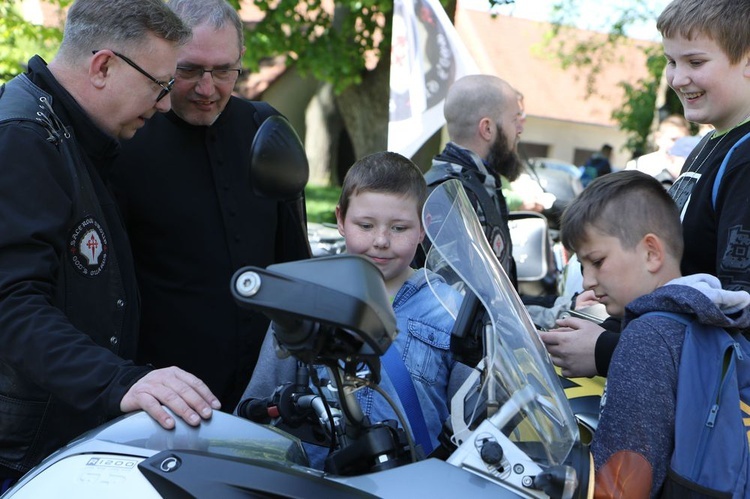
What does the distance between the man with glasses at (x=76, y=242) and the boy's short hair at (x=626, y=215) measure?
1.07 meters

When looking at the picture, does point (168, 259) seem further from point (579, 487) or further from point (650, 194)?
point (579, 487)

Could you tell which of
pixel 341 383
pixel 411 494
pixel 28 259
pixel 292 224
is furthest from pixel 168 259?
pixel 411 494

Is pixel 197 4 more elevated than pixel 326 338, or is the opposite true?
pixel 197 4

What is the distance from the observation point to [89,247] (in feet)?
7.72

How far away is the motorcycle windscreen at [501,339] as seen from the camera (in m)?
1.71

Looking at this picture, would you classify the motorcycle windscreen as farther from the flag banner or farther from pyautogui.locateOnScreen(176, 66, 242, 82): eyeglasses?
the flag banner

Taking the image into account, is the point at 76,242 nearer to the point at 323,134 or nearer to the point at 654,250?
the point at 654,250

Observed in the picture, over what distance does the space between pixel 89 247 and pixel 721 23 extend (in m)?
1.84

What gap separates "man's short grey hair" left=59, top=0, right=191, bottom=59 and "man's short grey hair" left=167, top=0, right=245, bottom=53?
0.53 m

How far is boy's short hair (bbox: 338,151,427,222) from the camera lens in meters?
2.77

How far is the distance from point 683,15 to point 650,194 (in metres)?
0.60

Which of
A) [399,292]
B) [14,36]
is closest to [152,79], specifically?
[399,292]

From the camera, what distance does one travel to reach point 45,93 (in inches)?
93.8

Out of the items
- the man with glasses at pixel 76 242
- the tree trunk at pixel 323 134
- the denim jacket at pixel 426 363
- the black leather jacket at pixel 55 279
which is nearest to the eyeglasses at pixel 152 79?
the man with glasses at pixel 76 242
